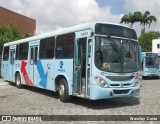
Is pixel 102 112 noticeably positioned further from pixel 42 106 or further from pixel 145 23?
pixel 145 23

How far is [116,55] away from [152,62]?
2017cm

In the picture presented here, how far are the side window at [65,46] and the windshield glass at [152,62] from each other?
61.3ft

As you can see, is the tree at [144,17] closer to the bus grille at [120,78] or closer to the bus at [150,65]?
the bus at [150,65]

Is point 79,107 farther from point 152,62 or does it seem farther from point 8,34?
point 8,34

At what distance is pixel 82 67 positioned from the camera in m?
11.4

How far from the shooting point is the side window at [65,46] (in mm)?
12023

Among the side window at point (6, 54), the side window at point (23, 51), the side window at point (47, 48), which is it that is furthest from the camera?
the side window at point (6, 54)

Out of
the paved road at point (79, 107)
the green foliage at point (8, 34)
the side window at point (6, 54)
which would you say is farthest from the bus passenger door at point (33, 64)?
the green foliage at point (8, 34)

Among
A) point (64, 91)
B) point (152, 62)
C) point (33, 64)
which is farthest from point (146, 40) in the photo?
point (64, 91)

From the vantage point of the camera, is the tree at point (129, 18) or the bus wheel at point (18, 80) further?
the tree at point (129, 18)

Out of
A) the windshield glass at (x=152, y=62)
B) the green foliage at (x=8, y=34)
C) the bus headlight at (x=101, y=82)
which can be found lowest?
the bus headlight at (x=101, y=82)

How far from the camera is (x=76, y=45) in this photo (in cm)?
1172

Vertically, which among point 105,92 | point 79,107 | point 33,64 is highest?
point 33,64

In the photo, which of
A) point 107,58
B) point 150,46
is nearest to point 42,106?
point 107,58
